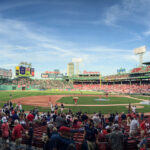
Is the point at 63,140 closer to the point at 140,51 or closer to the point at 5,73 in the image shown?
the point at 140,51

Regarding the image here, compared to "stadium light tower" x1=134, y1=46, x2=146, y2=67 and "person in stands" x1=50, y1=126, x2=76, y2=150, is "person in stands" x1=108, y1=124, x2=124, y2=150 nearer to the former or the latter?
"person in stands" x1=50, y1=126, x2=76, y2=150

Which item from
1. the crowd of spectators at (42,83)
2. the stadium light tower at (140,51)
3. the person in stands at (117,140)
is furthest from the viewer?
the crowd of spectators at (42,83)

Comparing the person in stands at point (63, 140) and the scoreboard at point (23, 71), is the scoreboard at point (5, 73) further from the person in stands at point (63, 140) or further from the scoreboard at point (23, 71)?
the person in stands at point (63, 140)

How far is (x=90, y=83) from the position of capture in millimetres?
110312

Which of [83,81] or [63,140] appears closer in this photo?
[63,140]

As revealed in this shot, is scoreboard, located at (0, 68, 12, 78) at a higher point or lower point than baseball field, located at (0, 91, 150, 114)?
higher

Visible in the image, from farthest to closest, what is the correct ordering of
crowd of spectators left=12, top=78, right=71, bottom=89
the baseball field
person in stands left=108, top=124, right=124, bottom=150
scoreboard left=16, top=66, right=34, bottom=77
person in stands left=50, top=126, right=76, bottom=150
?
scoreboard left=16, top=66, right=34, bottom=77
crowd of spectators left=12, top=78, right=71, bottom=89
the baseball field
person in stands left=108, top=124, right=124, bottom=150
person in stands left=50, top=126, right=76, bottom=150

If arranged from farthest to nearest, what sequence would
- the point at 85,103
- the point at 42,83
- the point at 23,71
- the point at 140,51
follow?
the point at 42,83, the point at 23,71, the point at 140,51, the point at 85,103

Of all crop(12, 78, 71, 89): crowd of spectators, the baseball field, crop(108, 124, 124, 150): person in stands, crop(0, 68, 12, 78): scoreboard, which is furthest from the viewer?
crop(12, 78, 71, 89): crowd of spectators

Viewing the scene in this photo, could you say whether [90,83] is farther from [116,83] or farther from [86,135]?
[86,135]

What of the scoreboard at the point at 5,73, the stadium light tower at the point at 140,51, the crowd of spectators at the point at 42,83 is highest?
the stadium light tower at the point at 140,51

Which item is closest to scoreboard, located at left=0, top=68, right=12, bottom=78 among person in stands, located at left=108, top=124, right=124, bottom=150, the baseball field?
the baseball field

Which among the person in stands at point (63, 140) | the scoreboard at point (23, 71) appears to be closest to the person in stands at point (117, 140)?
the person in stands at point (63, 140)

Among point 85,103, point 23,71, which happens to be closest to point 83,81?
point 23,71
